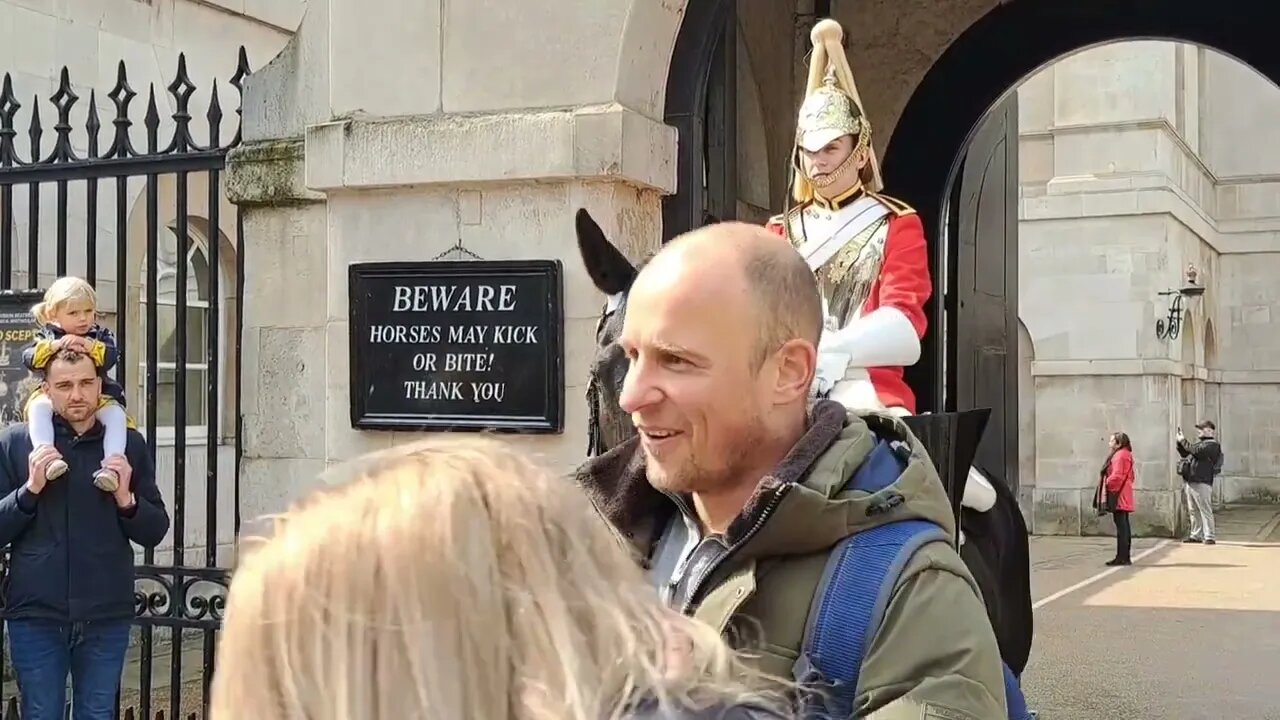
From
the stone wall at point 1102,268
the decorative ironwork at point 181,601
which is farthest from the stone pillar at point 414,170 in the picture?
the stone wall at point 1102,268

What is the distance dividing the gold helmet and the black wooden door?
413 cm

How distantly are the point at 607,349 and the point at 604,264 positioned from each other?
0.29m

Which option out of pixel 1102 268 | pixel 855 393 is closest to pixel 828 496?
pixel 855 393

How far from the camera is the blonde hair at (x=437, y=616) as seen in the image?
1.14 m

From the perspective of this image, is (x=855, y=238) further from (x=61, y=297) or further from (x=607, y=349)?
(x=61, y=297)

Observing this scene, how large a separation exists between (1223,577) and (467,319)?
12.2m

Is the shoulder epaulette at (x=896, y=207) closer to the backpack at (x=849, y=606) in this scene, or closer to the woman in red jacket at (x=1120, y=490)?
the backpack at (x=849, y=606)

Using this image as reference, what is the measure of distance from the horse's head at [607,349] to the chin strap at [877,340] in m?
0.51

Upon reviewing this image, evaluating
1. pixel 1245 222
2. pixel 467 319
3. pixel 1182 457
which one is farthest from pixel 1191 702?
pixel 1245 222

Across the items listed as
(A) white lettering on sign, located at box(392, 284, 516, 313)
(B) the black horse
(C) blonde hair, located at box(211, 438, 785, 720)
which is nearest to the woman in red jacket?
(B) the black horse

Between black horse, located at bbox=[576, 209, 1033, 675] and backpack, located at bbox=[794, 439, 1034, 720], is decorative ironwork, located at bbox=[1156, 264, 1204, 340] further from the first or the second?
backpack, located at bbox=[794, 439, 1034, 720]

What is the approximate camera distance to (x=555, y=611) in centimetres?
118

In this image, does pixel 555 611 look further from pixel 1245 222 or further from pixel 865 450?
pixel 1245 222

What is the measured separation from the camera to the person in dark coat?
484 centimetres
